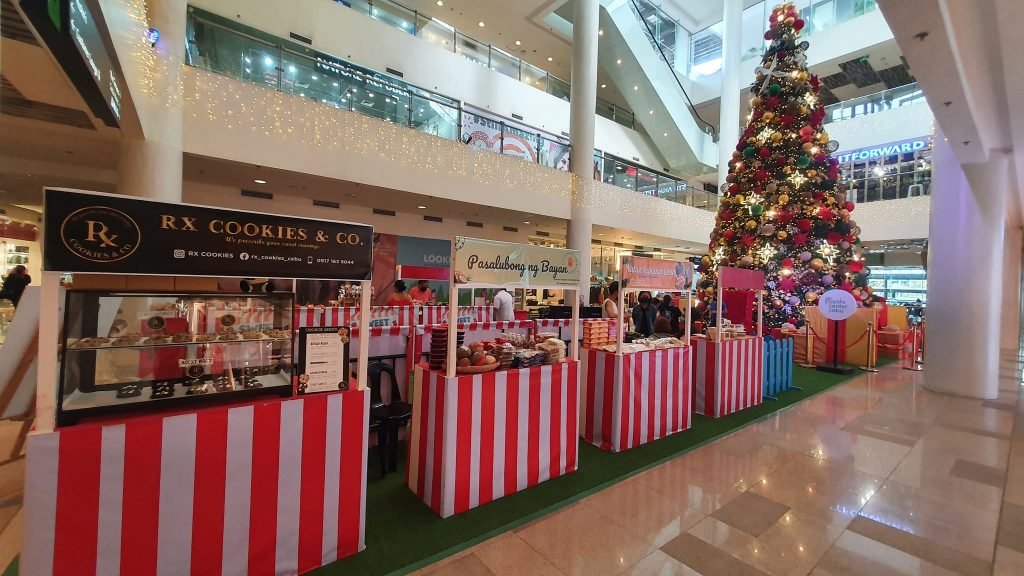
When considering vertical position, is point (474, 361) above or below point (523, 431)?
above

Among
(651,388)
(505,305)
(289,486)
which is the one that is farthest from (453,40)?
(289,486)

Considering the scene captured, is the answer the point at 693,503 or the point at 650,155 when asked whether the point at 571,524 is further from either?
the point at 650,155

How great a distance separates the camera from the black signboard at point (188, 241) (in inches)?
60.2

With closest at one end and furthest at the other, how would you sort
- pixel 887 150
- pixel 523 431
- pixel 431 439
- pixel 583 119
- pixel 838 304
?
1. pixel 431 439
2. pixel 523 431
3. pixel 838 304
4. pixel 583 119
5. pixel 887 150

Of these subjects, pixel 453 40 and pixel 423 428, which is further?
pixel 453 40

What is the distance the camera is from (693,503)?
2.82 metres

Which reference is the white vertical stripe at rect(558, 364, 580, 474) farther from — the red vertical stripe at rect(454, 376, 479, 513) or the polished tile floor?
the red vertical stripe at rect(454, 376, 479, 513)

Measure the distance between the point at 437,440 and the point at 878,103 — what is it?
1901 cm

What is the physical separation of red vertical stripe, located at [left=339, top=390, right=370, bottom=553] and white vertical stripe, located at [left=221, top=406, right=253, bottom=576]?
1.35 feet

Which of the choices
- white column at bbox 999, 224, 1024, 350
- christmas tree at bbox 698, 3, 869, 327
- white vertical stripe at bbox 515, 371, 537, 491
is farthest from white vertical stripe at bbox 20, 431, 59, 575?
white column at bbox 999, 224, 1024, 350

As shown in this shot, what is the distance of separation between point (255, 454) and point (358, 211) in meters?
9.37

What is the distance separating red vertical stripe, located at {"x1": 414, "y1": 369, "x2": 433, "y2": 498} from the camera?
107 inches

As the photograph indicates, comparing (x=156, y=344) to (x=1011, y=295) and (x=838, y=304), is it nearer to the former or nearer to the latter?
(x=838, y=304)

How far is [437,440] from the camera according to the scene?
264cm
